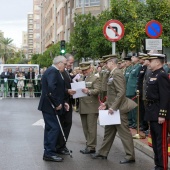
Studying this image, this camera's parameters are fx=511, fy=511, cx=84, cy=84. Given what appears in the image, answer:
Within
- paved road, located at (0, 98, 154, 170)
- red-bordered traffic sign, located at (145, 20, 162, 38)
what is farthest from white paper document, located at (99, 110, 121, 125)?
red-bordered traffic sign, located at (145, 20, 162, 38)

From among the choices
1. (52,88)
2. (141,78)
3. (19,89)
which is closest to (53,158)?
(52,88)

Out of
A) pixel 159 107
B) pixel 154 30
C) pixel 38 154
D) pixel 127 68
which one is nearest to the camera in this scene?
pixel 159 107

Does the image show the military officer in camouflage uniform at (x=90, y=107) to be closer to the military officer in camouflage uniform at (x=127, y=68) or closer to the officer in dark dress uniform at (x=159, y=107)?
the officer in dark dress uniform at (x=159, y=107)

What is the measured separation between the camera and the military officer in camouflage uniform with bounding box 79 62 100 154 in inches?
416

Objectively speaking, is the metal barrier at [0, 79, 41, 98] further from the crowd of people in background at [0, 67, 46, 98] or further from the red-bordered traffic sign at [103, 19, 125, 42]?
the red-bordered traffic sign at [103, 19, 125, 42]

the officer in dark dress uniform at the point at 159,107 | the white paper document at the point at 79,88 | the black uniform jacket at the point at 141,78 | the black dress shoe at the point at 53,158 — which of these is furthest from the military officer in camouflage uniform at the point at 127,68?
the officer in dark dress uniform at the point at 159,107

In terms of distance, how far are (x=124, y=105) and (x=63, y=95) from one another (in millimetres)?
1298

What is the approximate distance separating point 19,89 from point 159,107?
995 inches

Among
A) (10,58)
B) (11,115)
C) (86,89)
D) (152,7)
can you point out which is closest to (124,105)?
(86,89)

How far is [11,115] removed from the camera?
19406mm

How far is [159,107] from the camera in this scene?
8.34 metres

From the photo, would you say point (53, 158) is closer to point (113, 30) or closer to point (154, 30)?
point (154, 30)

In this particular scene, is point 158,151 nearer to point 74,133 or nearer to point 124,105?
point 124,105

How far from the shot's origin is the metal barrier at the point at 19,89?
33.0 meters
